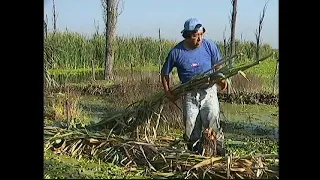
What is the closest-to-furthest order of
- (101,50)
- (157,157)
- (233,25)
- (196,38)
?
(157,157), (196,38), (233,25), (101,50)

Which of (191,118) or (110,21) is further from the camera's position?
(110,21)

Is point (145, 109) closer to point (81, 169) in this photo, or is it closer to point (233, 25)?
point (81, 169)

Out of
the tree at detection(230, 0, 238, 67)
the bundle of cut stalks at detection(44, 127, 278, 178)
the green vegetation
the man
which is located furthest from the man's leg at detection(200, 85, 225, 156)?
the green vegetation

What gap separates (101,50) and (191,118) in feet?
9.66

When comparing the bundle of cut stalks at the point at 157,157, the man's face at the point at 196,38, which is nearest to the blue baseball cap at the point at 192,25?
the man's face at the point at 196,38

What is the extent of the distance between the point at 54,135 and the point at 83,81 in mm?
3336

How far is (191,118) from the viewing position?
4.64 meters

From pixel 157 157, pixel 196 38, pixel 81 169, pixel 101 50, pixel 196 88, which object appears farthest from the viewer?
pixel 101 50

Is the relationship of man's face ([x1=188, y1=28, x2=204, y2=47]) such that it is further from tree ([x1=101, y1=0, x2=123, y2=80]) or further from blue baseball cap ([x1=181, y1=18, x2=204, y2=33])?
tree ([x1=101, y1=0, x2=123, y2=80])

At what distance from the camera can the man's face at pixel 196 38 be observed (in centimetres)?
443

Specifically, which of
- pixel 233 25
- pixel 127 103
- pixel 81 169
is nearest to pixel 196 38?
pixel 233 25

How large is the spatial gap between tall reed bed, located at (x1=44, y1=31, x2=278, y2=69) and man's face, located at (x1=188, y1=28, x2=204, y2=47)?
3.13ft

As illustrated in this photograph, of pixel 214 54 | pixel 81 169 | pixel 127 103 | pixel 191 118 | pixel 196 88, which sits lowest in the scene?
pixel 81 169
